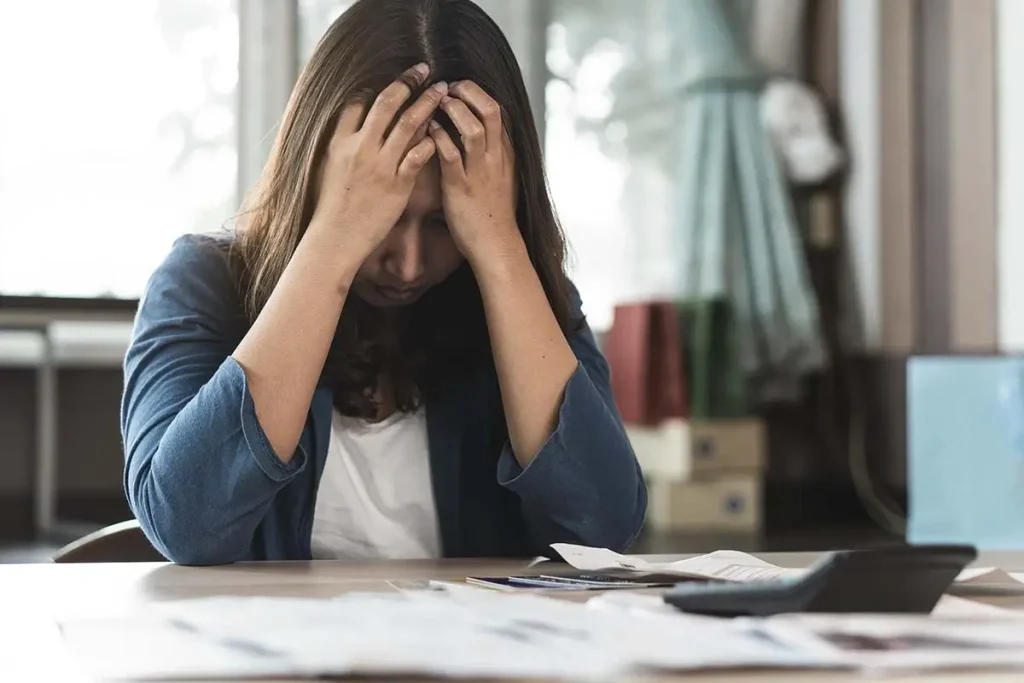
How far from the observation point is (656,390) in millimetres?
4113

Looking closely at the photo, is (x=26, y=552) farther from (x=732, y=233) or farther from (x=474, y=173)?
(x=474, y=173)

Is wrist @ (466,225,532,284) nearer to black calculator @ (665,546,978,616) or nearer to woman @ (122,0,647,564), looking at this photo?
woman @ (122,0,647,564)

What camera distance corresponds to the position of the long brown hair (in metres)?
1.02

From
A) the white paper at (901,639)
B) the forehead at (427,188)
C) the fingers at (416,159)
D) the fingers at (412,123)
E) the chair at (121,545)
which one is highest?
the fingers at (412,123)

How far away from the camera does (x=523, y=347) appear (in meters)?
1.00

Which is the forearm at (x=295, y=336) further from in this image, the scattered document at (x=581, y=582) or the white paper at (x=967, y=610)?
the white paper at (x=967, y=610)

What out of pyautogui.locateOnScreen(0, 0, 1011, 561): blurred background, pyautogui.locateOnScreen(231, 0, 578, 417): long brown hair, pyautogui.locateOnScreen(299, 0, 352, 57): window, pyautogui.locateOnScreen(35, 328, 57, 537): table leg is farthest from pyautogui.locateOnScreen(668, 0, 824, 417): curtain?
pyautogui.locateOnScreen(231, 0, 578, 417): long brown hair

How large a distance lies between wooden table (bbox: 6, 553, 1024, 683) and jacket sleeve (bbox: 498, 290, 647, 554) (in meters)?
0.11

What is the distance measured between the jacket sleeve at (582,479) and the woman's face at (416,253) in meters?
0.16

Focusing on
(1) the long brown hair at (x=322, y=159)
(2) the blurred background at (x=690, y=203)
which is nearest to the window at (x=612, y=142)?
(2) the blurred background at (x=690, y=203)

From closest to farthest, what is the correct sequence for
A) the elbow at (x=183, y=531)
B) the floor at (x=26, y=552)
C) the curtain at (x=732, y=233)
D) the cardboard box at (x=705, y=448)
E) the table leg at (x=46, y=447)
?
the elbow at (x=183, y=531) < the floor at (x=26, y=552) < the table leg at (x=46, y=447) < the cardboard box at (x=705, y=448) < the curtain at (x=732, y=233)

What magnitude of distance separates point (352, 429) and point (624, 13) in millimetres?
3465

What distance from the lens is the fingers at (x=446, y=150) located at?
100 cm

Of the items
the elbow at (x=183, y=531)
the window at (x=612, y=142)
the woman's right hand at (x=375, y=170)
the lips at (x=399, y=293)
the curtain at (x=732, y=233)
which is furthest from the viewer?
the window at (x=612, y=142)
